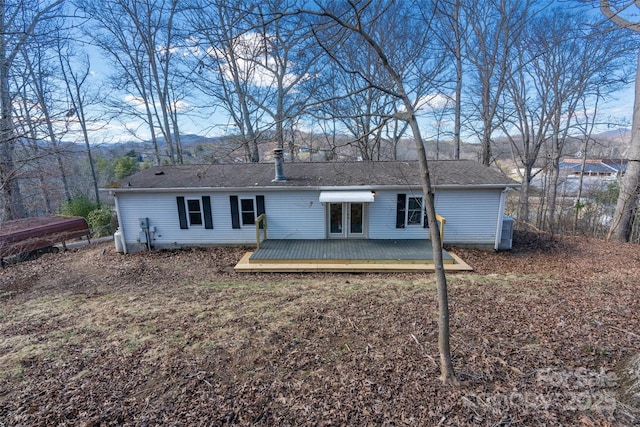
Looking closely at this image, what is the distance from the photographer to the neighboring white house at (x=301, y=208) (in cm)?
886

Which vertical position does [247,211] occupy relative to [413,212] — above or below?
above

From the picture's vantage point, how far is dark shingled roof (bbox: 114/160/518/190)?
29.4ft

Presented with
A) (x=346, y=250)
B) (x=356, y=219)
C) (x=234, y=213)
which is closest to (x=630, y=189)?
(x=356, y=219)

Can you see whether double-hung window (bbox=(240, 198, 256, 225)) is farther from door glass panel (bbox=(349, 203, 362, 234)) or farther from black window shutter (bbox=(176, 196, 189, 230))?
door glass panel (bbox=(349, 203, 362, 234))

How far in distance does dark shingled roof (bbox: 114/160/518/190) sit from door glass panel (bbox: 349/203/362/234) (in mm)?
807

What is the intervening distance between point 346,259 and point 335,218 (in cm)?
224

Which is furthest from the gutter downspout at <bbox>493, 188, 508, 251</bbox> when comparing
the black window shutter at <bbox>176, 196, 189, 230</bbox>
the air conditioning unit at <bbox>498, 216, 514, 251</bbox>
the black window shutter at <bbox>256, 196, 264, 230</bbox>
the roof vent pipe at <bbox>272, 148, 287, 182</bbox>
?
the black window shutter at <bbox>176, 196, 189, 230</bbox>

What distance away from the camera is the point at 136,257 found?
9.06 meters

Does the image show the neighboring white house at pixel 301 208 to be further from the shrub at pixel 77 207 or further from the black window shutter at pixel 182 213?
the shrub at pixel 77 207

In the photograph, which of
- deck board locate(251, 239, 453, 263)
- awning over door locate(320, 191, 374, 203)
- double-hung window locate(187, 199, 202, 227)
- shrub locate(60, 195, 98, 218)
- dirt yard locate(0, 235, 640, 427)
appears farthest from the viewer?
shrub locate(60, 195, 98, 218)

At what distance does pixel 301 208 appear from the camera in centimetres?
929

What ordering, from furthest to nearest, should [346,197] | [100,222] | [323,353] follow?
1. [100,222]
2. [346,197]
3. [323,353]

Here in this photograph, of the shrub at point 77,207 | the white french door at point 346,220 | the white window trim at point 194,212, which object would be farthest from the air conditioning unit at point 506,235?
the shrub at point 77,207

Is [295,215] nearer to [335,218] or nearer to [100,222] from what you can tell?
[335,218]
